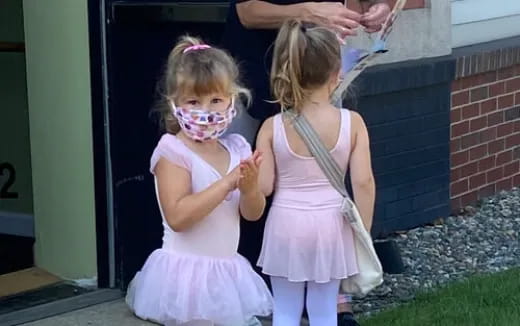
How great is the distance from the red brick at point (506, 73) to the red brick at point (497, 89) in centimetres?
5

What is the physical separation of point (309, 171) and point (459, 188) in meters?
3.83

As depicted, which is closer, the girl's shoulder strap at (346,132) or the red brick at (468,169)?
the girl's shoulder strap at (346,132)

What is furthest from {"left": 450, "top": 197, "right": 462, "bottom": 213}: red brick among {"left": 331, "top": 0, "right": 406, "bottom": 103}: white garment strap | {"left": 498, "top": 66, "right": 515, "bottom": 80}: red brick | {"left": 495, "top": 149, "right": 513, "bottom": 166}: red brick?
{"left": 331, "top": 0, "right": 406, "bottom": 103}: white garment strap

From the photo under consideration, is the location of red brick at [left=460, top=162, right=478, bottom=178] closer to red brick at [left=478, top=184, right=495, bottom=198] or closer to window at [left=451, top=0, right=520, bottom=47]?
red brick at [left=478, top=184, right=495, bottom=198]

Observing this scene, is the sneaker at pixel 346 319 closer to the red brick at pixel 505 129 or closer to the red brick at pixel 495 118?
the red brick at pixel 495 118

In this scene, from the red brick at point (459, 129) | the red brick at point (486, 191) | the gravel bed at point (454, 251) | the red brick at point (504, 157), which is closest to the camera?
the gravel bed at point (454, 251)

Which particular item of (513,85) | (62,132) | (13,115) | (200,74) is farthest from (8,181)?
(200,74)

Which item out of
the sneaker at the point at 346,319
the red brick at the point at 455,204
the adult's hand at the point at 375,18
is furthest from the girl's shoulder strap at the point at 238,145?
the red brick at the point at 455,204

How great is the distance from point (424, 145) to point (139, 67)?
252 cm

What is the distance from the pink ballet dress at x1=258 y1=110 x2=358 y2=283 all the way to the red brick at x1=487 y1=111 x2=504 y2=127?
13.3 feet

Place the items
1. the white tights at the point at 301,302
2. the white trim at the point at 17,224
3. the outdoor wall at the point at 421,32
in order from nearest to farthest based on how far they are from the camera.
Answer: the white tights at the point at 301,302, the white trim at the point at 17,224, the outdoor wall at the point at 421,32

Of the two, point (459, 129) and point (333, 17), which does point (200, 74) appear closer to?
point (333, 17)

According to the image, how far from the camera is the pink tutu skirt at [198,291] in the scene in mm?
3736

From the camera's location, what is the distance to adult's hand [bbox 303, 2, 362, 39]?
4.21m
